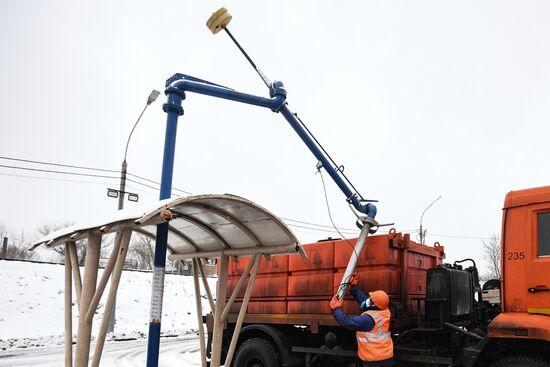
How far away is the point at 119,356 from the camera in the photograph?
1275 cm

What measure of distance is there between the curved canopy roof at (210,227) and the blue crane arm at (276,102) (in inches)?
65.1

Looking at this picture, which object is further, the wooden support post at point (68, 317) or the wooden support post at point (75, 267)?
the wooden support post at point (68, 317)

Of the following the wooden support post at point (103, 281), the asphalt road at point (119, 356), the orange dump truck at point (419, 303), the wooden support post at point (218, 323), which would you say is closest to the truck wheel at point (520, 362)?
the orange dump truck at point (419, 303)

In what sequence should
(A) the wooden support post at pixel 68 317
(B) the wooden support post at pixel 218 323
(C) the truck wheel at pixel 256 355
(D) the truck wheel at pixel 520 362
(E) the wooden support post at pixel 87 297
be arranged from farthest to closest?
1. (C) the truck wheel at pixel 256 355
2. (B) the wooden support post at pixel 218 323
3. (A) the wooden support post at pixel 68 317
4. (E) the wooden support post at pixel 87 297
5. (D) the truck wheel at pixel 520 362

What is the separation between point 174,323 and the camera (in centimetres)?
2330

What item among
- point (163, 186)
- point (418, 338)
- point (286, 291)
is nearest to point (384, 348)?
point (418, 338)

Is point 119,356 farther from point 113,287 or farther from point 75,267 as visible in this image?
point 113,287

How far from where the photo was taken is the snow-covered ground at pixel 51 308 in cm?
1772

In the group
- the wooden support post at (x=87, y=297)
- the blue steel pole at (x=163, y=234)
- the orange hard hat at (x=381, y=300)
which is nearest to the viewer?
the wooden support post at (x=87, y=297)

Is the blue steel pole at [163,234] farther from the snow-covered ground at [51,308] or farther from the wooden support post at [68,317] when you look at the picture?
the snow-covered ground at [51,308]

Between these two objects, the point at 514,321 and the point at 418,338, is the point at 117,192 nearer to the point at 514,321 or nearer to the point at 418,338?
the point at 418,338

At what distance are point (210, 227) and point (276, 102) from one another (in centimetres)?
280

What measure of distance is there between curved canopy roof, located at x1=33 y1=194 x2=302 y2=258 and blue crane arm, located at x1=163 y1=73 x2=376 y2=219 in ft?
5.43

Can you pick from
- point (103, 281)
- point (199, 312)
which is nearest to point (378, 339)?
point (199, 312)
